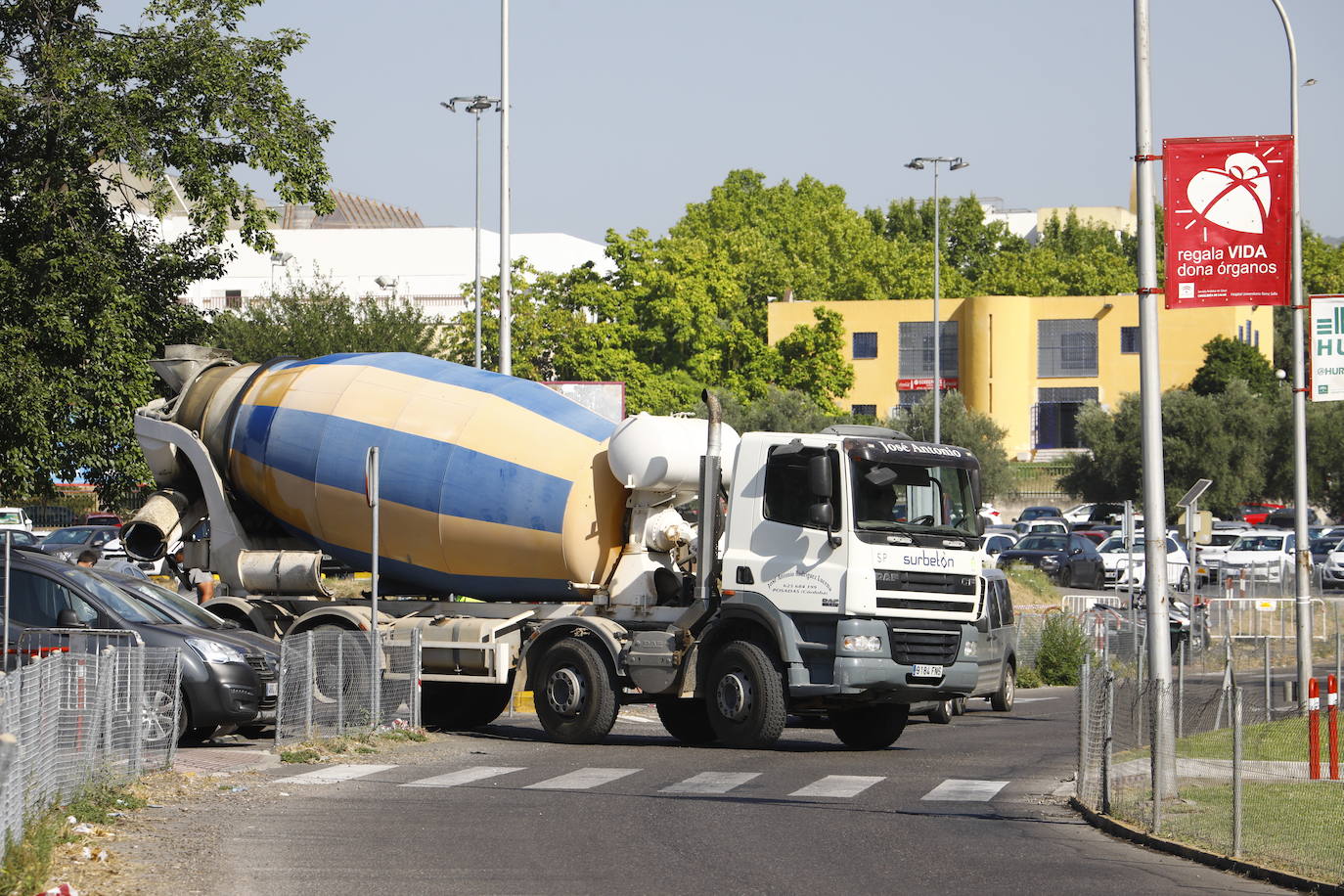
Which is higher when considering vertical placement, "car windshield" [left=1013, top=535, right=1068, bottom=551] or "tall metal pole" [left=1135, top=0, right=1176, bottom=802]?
"tall metal pole" [left=1135, top=0, right=1176, bottom=802]

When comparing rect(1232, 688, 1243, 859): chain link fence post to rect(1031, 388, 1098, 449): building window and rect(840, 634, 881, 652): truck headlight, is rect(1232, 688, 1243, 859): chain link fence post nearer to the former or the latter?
rect(840, 634, 881, 652): truck headlight

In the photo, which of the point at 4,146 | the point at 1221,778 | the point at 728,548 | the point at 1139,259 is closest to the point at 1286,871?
the point at 1221,778

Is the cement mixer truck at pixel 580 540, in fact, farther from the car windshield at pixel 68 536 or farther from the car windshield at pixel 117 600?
the car windshield at pixel 68 536

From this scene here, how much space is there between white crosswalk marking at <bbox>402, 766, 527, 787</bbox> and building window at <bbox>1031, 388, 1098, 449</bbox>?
246 ft

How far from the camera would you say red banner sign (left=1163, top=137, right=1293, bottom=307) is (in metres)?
14.0

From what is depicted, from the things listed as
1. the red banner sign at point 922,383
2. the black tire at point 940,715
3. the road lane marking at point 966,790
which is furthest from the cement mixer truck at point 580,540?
the red banner sign at point 922,383

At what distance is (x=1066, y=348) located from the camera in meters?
88.6

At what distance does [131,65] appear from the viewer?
2395cm

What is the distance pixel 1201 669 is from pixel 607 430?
18185 millimetres

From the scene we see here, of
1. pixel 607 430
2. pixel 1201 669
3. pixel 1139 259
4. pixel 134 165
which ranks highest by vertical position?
pixel 134 165

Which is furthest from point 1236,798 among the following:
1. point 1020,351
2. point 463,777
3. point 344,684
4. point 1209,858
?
point 1020,351

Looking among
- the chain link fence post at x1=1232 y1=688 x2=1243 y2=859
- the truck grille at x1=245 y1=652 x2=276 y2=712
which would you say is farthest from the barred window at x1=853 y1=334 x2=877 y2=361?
the chain link fence post at x1=1232 y1=688 x2=1243 y2=859

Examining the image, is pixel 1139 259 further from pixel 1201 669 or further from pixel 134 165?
pixel 1201 669

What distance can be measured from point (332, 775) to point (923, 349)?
75.3 metres
